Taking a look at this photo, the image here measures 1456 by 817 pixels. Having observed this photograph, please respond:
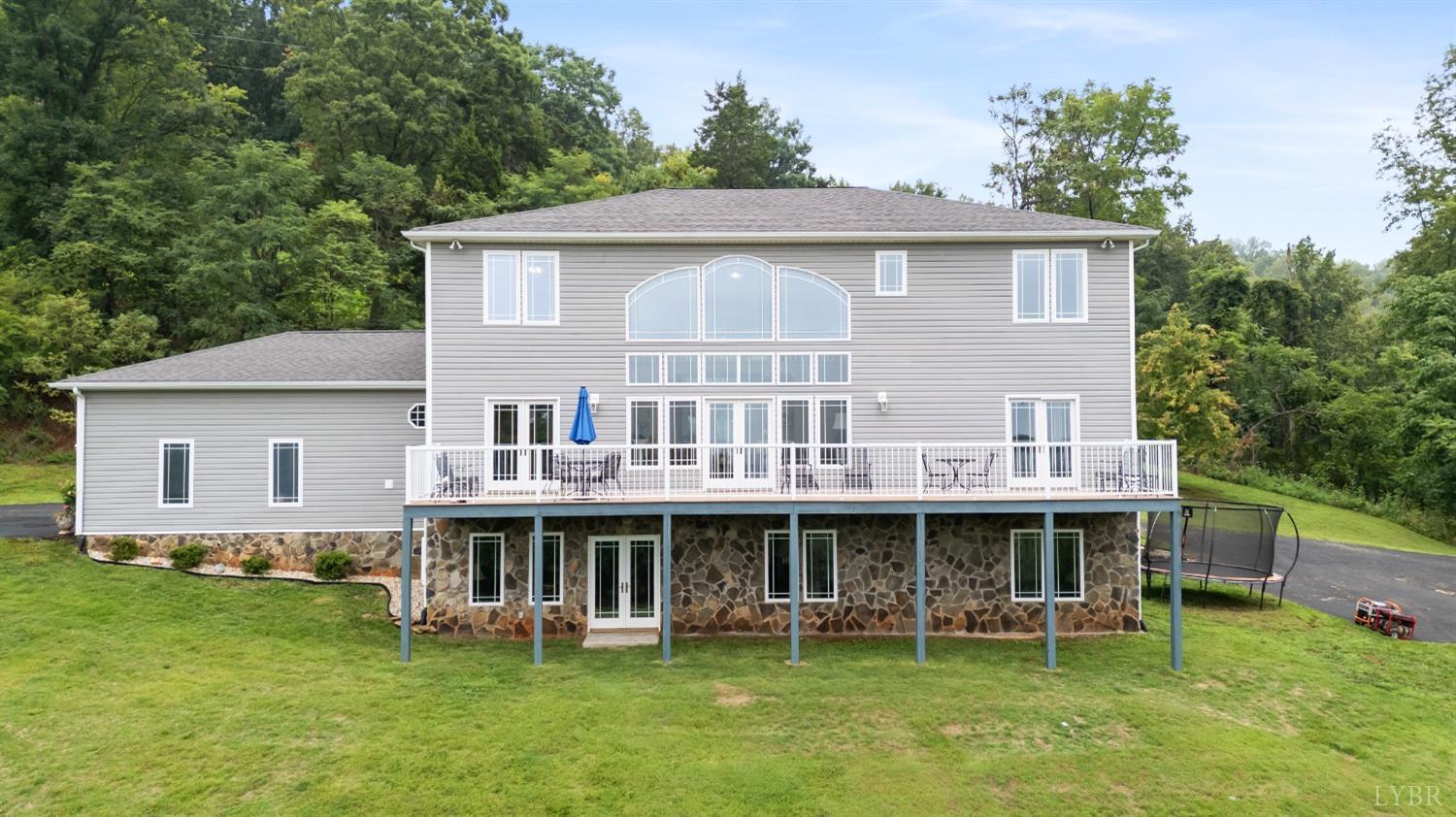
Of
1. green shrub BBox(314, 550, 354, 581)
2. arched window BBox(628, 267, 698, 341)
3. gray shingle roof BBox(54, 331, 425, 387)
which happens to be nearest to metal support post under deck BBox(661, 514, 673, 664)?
arched window BBox(628, 267, 698, 341)

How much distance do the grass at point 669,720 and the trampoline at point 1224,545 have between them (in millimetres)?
2384

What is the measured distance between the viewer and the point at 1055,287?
14.2m

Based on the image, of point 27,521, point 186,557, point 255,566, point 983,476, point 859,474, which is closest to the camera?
point 983,476

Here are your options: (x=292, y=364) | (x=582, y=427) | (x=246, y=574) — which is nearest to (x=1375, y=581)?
(x=582, y=427)

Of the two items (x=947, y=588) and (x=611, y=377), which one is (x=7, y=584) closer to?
(x=611, y=377)

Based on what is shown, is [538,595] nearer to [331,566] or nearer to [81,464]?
[331,566]

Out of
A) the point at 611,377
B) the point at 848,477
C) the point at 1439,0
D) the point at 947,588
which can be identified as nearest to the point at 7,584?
the point at 611,377

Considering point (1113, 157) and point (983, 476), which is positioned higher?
point (1113, 157)

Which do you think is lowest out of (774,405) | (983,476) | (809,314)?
(983,476)

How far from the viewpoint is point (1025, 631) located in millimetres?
13672

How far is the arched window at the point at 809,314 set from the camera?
14.3 m

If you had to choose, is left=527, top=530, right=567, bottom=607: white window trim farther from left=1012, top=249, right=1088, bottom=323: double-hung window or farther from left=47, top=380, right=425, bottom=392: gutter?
left=1012, top=249, right=1088, bottom=323: double-hung window

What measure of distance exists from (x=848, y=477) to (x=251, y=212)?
999 inches

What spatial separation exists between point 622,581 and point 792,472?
3999 millimetres
